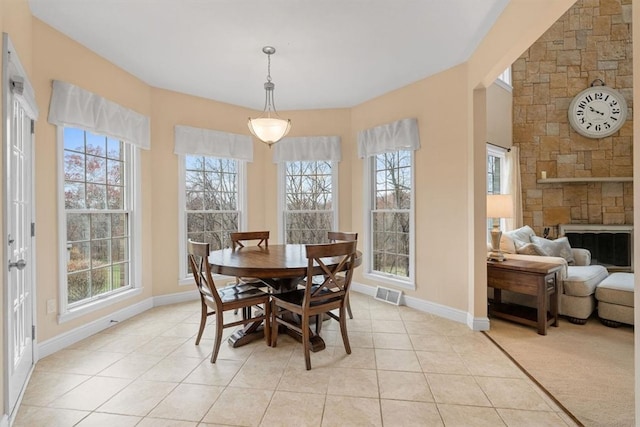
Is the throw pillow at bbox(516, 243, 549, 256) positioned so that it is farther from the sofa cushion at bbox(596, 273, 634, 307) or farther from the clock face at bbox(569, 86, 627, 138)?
the clock face at bbox(569, 86, 627, 138)

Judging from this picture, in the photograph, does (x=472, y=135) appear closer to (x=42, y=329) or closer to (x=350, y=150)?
(x=350, y=150)

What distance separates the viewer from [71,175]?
291cm

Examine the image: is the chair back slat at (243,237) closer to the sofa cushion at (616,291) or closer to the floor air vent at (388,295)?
the floor air vent at (388,295)

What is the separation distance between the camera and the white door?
5.77ft

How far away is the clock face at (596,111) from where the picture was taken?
5012 mm

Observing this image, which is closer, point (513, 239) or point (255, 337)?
point (255, 337)

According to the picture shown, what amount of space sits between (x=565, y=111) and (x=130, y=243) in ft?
22.0

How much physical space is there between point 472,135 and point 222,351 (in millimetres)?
3080

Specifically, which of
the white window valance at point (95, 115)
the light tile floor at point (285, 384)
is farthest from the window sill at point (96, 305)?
the white window valance at point (95, 115)

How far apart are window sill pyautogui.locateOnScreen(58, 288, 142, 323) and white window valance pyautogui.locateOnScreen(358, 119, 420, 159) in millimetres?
3302

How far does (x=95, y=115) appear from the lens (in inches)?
117

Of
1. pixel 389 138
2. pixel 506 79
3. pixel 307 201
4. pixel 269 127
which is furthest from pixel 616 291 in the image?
pixel 269 127

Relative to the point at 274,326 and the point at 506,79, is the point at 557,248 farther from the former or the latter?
the point at 274,326

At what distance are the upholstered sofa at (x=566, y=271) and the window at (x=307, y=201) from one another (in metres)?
2.36
